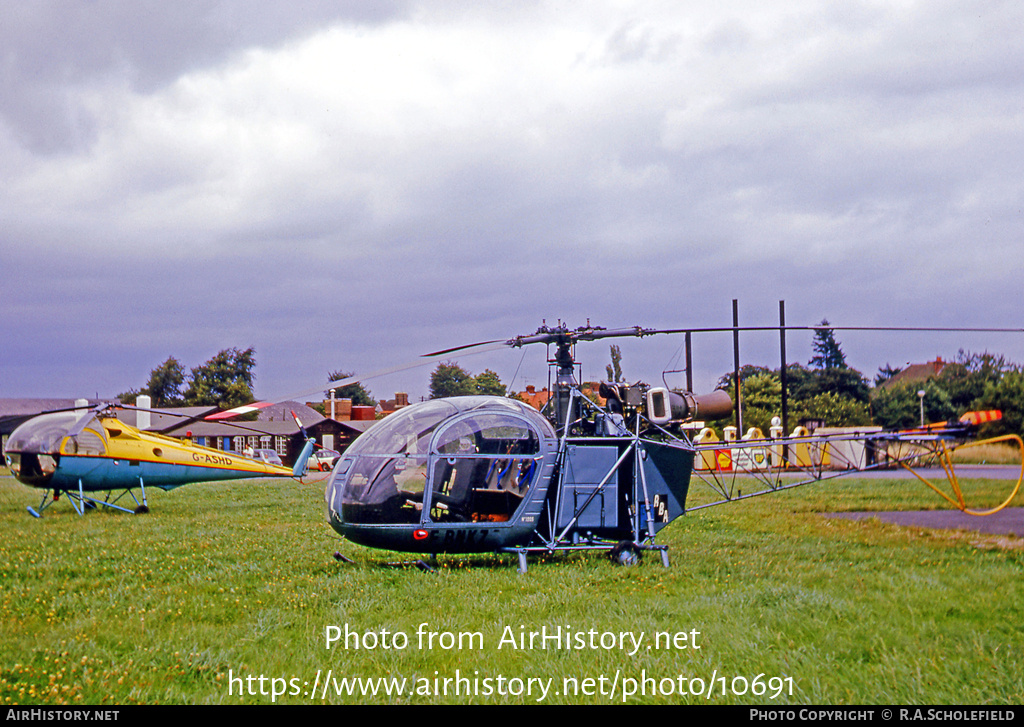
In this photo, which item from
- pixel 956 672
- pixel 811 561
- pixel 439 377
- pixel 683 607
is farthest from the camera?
pixel 439 377

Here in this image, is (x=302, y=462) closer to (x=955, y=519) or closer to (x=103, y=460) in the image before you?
(x=103, y=460)

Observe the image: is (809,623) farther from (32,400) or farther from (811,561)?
(32,400)

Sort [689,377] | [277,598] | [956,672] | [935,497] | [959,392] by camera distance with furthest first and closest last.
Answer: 1. [959,392]
2. [689,377]
3. [935,497]
4. [277,598]
5. [956,672]

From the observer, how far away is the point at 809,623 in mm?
6645

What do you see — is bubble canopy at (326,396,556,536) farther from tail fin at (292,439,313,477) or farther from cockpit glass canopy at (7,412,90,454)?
cockpit glass canopy at (7,412,90,454)

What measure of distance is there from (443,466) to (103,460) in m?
12.7

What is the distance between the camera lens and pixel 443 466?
9203mm

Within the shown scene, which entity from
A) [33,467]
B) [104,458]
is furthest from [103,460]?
[33,467]

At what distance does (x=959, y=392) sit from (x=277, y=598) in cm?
3777

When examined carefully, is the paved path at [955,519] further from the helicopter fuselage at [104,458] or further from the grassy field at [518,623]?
the helicopter fuselage at [104,458]

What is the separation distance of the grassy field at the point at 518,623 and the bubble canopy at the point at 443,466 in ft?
2.51

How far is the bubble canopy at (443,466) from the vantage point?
29.8 feet

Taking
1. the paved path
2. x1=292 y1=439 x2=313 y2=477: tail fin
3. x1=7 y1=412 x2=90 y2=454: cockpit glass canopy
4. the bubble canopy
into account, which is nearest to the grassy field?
the bubble canopy

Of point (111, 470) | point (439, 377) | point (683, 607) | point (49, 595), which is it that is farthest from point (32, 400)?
point (683, 607)
